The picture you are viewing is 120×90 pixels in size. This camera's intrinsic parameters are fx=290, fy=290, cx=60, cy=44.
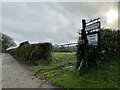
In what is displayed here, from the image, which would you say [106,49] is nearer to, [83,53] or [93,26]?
[83,53]

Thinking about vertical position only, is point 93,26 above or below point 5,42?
above

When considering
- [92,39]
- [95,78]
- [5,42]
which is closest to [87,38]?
[92,39]

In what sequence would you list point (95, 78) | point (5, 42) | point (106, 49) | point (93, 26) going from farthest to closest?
1. point (5, 42)
2. point (106, 49)
3. point (93, 26)
4. point (95, 78)

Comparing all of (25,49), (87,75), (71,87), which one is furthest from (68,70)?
(25,49)

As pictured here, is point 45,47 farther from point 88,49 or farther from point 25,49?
point 88,49

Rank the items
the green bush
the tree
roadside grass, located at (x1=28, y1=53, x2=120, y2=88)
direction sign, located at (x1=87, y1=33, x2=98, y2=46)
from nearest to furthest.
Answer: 1. roadside grass, located at (x1=28, y1=53, x2=120, y2=88)
2. direction sign, located at (x1=87, y1=33, x2=98, y2=46)
3. the green bush
4. the tree

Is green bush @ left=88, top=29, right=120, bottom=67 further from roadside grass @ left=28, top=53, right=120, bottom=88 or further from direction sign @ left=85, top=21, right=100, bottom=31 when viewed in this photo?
direction sign @ left=85, top=21, right=100, bottom=31

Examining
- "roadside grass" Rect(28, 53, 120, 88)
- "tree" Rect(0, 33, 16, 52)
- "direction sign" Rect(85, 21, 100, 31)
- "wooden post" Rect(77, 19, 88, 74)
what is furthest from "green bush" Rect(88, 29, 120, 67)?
"tree" Rect(0, 33, 16, 52)

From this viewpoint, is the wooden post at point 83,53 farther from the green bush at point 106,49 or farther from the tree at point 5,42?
the tree at point 5,42

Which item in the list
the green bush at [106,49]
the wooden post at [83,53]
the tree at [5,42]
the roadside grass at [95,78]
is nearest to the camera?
the roadside grass at [95,78]

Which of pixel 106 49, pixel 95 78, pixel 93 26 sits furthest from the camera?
pixel 106 49

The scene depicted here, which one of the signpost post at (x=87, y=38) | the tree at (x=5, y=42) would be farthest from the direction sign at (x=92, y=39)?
the tree at (x=5, y=42)

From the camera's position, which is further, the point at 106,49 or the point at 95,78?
the point at 106,49

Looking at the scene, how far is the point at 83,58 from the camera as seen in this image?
14.5 m
